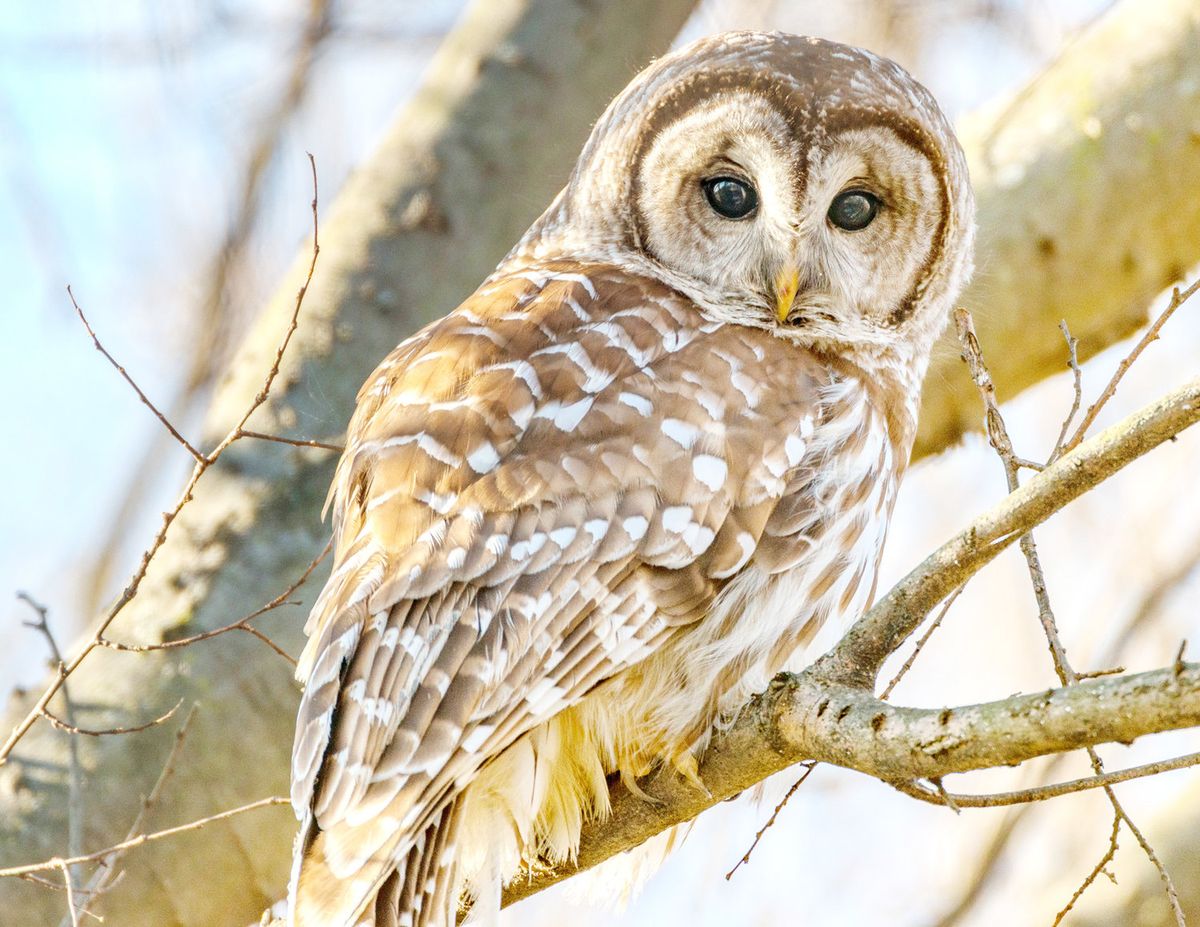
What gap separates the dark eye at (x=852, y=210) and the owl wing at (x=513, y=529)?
0.60 metres

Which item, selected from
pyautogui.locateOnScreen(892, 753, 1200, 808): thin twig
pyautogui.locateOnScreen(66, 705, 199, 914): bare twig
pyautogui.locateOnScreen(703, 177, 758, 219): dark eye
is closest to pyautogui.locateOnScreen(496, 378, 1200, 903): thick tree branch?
pyautogui.locateOnScreen(892, 753, 1200, 808): thin twig

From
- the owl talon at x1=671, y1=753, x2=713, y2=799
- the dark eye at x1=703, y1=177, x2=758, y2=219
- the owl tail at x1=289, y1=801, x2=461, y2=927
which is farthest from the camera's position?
→ the dark eye at x1=703, y1=177, x2=758, y2=219

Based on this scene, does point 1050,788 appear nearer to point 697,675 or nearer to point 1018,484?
point 1018,484

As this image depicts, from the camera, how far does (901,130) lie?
387 cm

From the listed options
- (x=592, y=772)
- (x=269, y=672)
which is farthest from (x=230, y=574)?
(x=592, y=772)

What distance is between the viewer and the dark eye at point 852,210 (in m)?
3.83

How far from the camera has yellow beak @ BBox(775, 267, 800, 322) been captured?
358 cm

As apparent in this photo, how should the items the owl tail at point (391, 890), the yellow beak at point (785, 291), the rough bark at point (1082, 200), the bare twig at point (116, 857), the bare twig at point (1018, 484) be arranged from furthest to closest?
the rough bark at point (1082, 200)
the yellow beak at point (785, 291)
the bare twig at point (116, 857)
the owl tail at point (391, 890)
the bare twig at point (1018, 484)

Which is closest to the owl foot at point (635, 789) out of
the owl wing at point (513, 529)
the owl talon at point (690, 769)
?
the owl talon at point (690, 769)

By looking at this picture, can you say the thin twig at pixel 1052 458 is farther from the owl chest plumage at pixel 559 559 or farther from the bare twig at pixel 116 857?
the bare twig at pixel 116 857

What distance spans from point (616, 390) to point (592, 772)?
848mm

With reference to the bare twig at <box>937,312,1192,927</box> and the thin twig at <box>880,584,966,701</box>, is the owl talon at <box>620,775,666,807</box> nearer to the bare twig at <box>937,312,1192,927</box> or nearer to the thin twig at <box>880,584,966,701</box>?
the thin twig at <box>880,584,966,701</box>

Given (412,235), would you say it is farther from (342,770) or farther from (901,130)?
(342,770)

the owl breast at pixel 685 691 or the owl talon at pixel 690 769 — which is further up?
the owl breast at pixel 685 691
